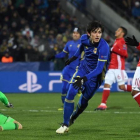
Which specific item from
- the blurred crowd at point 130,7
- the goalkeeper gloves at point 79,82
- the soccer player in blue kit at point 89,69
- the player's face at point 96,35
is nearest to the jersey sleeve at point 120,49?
the soccer player in blue kit at point 89,69

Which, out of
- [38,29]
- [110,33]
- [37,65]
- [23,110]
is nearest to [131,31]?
[110,33]

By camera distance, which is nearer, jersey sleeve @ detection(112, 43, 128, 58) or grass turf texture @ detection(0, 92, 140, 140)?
A: grass turf texture @ detection(0, 92, 140, 140)

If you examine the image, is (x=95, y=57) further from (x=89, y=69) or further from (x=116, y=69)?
(x=116, y=69)

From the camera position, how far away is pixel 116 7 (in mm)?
28969

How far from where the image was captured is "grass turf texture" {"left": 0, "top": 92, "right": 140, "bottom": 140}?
344 inches

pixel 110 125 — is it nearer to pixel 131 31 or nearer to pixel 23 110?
pixel 23 110

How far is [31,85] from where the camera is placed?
2098cm

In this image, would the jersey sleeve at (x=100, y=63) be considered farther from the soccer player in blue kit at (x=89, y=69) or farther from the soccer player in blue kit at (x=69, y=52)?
the soccer player in blue kit at (x=69, y=52)

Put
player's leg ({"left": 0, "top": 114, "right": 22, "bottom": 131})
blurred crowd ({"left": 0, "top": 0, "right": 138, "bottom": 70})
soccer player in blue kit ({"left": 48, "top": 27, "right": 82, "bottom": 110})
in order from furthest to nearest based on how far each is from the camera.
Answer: blurred crowd ({"left": 0, "top": 0, "right": 138, "bottom": 70}), soccer player in blue kit ({"left": 48, "top": 27, "right": 82, "bottom": 110}), player's leg ({"left": 0, "top": 114, "right": 22, "bottom": 131})

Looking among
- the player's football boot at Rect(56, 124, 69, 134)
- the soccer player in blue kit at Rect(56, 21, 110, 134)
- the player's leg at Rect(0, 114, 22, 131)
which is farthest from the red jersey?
the player's football boot at Rect(56, 124, 69, 134)

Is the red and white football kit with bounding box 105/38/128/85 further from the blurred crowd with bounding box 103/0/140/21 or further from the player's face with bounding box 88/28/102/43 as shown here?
the blurred crowd with bounding box 103/0/140/21

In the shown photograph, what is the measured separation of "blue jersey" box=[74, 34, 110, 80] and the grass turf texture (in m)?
1.09

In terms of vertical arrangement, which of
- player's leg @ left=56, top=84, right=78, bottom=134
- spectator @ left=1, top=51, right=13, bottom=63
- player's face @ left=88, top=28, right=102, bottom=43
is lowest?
spectator @ left=1, top=51, right=13, bottom=63

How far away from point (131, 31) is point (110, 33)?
116 centimetres
